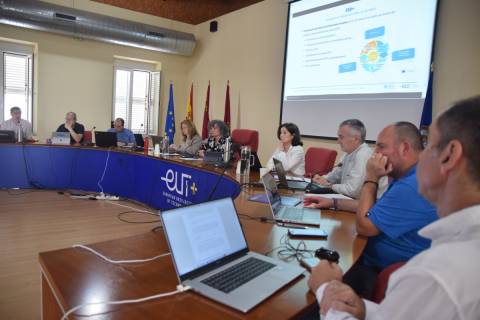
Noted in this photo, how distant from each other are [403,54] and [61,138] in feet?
15.6

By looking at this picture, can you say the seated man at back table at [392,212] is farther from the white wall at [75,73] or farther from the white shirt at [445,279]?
the white wall at [75,73]

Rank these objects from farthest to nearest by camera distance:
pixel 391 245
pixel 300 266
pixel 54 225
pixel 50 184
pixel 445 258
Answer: pixel 50 184, pixel 54 225, pixel 391 245, pixel 300 266, pixel 445 258

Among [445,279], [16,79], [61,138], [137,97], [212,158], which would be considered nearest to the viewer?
[445,279]

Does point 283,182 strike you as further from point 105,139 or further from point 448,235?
point 105,139

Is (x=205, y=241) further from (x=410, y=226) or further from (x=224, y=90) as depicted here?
(x=224, y=90)

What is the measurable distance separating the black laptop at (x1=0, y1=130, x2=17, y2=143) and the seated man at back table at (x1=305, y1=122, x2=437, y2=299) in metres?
5.02

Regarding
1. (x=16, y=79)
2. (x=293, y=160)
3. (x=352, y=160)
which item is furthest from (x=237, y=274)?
(x=16, y=79)

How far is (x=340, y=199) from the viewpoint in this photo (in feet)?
6.95

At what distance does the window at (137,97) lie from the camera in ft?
23.1

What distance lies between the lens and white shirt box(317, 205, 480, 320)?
0.60 m

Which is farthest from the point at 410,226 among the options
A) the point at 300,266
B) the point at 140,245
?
the point at 140,245

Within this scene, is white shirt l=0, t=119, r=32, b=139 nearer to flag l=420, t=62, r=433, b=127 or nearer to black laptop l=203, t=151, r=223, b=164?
black laptop l=203, t=151, r=223, b=164

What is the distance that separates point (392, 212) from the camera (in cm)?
146

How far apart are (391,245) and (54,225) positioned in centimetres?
343
